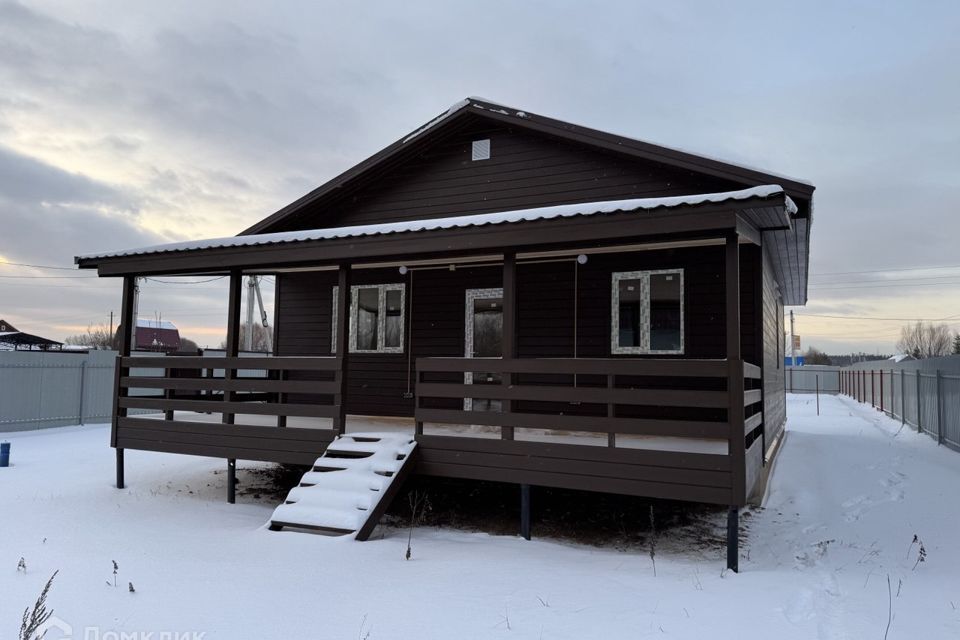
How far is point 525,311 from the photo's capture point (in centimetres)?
1006

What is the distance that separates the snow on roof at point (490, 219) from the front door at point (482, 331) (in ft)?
8.35

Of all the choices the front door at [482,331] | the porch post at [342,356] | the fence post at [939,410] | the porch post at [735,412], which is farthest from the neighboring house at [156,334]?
the porch post at [735,412]

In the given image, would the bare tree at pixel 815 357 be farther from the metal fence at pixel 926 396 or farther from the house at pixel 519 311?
the house at pixel 519 311

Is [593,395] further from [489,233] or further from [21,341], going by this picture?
[21,341]

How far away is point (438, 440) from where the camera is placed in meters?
7.64

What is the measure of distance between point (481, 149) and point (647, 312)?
12.9 feet

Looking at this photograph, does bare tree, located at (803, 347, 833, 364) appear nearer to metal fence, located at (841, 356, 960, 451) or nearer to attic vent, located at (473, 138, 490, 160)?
metal fence, located at (841, 356, 960, 451)

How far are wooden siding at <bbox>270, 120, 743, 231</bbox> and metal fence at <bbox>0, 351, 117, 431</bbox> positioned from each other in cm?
925

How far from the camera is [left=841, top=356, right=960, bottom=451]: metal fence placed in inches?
489

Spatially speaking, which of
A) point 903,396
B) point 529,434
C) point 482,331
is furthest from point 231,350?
point 903,396

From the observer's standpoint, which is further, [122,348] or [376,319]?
[376,319]

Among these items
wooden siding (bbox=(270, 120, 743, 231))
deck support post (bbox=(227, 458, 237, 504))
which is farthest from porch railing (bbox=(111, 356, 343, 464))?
wooden siding (bbox=(270, 120, 743, 231))

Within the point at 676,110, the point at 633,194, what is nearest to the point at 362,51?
the point at 633,194

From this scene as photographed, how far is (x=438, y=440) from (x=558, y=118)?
528 centimetres
